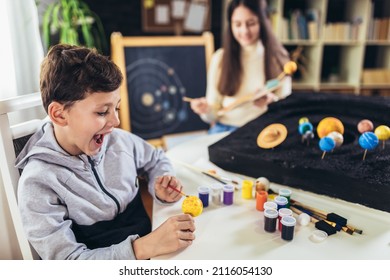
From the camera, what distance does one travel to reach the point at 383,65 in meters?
2.95

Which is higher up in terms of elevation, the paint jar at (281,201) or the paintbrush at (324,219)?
the paint jar at (281,201)

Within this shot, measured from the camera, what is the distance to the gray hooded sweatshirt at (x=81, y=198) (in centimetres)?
63

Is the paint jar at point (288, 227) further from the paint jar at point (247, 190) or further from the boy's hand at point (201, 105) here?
the boy's hand at point (201, 105)

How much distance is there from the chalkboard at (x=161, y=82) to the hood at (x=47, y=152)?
122 centimetres

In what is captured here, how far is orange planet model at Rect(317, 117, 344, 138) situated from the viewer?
97 centimetres

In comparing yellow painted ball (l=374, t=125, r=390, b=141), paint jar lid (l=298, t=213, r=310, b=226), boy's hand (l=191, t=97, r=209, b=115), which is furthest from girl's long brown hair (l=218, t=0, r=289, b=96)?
paint jar lid (l=298, t=213, r=310, b=226)

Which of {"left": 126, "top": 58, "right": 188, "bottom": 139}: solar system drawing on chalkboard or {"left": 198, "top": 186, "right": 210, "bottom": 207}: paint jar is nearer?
{"left": 198, "top": 186, "right": 210, "bottom": 207}: paint jar

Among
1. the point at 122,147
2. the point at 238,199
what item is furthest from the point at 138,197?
the point at 238,199

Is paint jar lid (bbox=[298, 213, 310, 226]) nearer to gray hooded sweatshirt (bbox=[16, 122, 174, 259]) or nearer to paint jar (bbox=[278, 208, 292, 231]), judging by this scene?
paint jar (bbox=[278, 208, 292, 231])

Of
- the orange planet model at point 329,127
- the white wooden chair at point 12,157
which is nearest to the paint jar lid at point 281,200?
the orange planet model at point 329,127

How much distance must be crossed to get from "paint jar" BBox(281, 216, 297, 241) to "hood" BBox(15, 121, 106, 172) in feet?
1.39

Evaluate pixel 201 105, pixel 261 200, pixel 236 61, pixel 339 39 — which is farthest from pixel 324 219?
pixel 339 39

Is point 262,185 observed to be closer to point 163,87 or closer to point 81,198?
point 81,198
